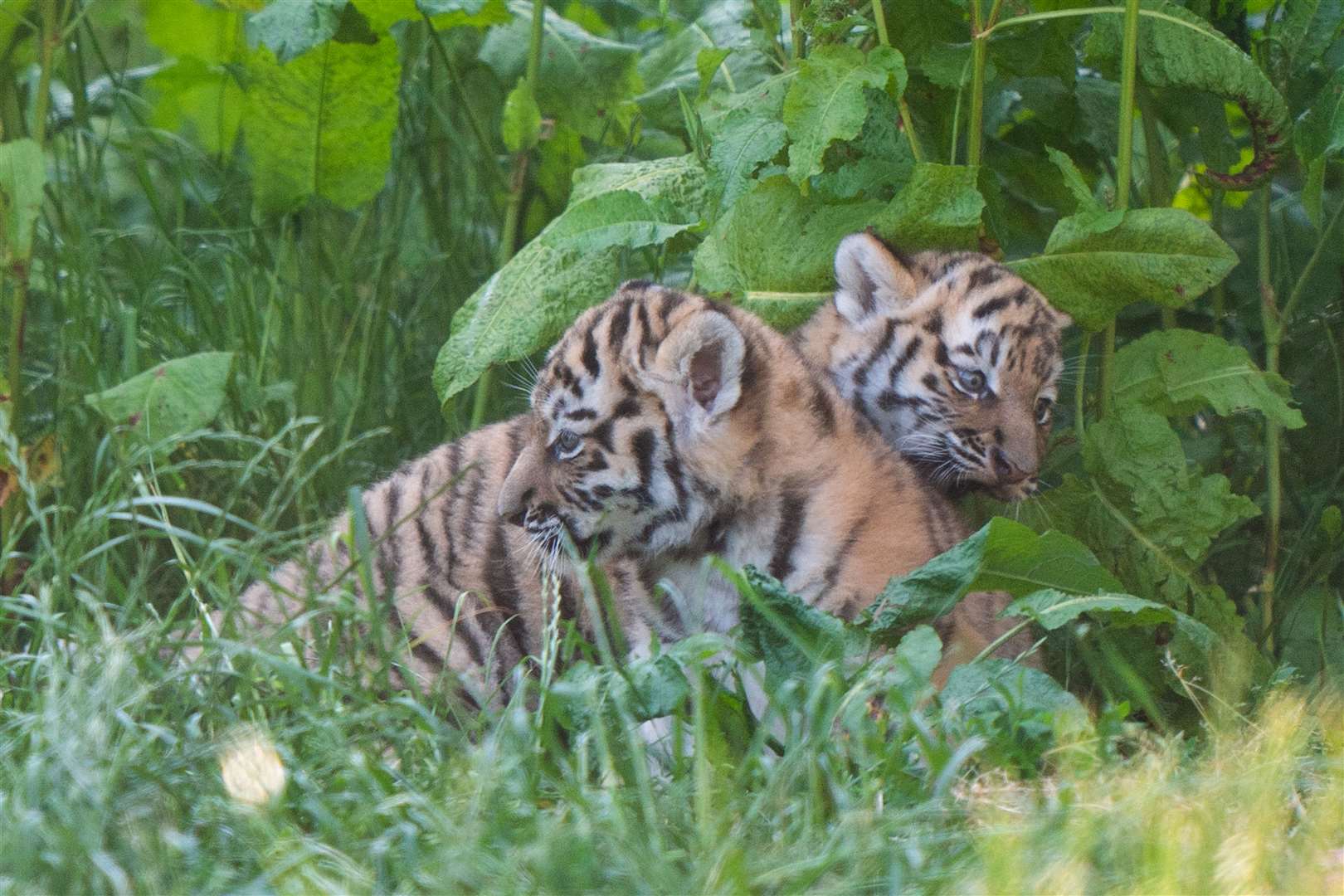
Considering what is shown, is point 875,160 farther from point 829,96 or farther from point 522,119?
point 522,119

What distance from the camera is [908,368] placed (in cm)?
403

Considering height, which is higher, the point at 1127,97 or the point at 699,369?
the point at 1127,97

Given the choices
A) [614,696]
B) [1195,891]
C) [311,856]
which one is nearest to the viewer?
[1195,891]

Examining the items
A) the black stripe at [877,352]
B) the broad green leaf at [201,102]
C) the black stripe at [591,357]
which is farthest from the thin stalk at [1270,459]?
the broad green leaf at [201,102]

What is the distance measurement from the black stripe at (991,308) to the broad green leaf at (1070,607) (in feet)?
2.86

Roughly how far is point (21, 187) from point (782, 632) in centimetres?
208

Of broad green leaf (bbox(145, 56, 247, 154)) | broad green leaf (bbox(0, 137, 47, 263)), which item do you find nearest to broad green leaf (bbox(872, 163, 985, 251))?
broad green leaf (bbox(0, 137, 47, 263))

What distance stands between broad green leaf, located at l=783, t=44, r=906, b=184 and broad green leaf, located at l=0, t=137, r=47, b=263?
1.70 meters

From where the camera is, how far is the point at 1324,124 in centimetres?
364

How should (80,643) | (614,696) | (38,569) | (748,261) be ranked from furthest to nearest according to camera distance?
1. (748,261)
2. (38,569)
3. (80,643)
4. (614,696)

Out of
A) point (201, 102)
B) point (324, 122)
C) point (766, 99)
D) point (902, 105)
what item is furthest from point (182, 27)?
point (902, 105)

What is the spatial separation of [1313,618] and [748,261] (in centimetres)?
166

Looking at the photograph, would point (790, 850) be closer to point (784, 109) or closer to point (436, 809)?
point (436, 809)

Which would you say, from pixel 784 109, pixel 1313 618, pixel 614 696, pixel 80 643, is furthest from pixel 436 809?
pixel 1313 618
